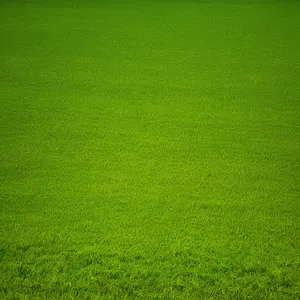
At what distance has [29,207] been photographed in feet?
5.98

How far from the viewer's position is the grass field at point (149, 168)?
4.96ft

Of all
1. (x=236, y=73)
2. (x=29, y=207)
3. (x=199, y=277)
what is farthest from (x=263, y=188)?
(x=236, y=73)

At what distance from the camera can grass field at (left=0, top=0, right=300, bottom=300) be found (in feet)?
4.96

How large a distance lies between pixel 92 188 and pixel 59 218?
0.84 feet

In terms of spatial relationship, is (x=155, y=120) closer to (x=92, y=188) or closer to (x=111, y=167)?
(x=111, y=167)

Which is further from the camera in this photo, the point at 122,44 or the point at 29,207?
the point at 122,44

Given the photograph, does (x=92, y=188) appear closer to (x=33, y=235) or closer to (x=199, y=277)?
(x=33, y=235)

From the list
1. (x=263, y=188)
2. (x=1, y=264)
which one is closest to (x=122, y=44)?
(x=263, y=188)

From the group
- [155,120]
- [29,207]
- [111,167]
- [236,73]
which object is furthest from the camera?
[236,73]

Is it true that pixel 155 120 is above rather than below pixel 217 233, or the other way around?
above

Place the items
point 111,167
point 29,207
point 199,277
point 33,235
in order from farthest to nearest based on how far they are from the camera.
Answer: point 111,167, point 29,207, point 33,235, point 199,277

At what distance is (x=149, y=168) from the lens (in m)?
2.11

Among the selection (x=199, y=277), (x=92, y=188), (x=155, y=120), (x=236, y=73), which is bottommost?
(x=199, y=277)

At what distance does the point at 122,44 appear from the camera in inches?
156
